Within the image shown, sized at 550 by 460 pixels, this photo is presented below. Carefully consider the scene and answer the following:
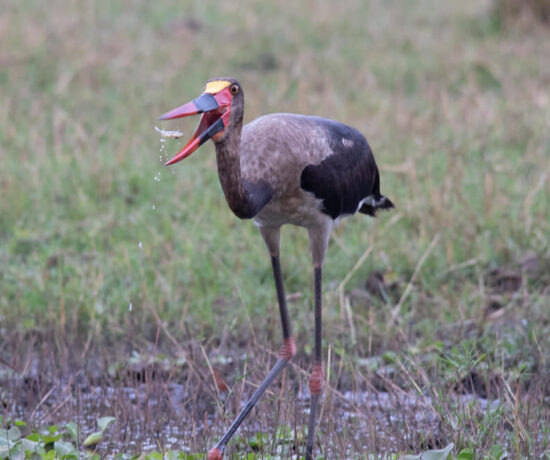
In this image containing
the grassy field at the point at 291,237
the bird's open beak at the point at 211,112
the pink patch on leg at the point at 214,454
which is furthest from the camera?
the grassy field at the point at 291,237

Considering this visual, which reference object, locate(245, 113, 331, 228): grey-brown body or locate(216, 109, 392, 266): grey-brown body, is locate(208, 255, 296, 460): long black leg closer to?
locate(216, 109, 392, 266): grey-brown body

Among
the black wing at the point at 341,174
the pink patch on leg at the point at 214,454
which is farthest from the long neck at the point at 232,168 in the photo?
the pink patch on leg at the point at 214,454

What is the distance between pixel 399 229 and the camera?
5309 millimetres

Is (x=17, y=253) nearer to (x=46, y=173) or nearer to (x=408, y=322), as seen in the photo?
(x=46, y=173)

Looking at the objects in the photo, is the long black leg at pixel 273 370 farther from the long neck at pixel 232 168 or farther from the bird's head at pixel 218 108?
the bird's head at pixel 218 108

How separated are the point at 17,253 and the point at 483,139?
3172 mm

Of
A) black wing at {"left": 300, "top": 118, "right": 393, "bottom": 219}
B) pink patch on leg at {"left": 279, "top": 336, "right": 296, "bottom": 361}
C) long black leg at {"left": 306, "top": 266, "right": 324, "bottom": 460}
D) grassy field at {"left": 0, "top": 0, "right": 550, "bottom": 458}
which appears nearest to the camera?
black wing at {"left": 300, "top": 118, "right": 393, "bottom": 219}

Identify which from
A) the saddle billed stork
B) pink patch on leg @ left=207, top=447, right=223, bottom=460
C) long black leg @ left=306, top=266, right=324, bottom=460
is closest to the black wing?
the saddle billed stork

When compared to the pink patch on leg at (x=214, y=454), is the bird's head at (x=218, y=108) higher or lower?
higher

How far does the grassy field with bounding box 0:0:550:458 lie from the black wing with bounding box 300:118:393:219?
1.86 ft

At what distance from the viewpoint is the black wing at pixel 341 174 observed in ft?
10.7

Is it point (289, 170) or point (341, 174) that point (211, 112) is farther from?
point (341, 174)

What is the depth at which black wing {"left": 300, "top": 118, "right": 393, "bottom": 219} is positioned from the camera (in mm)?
3262

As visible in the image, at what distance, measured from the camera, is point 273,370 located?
11.5 feet
